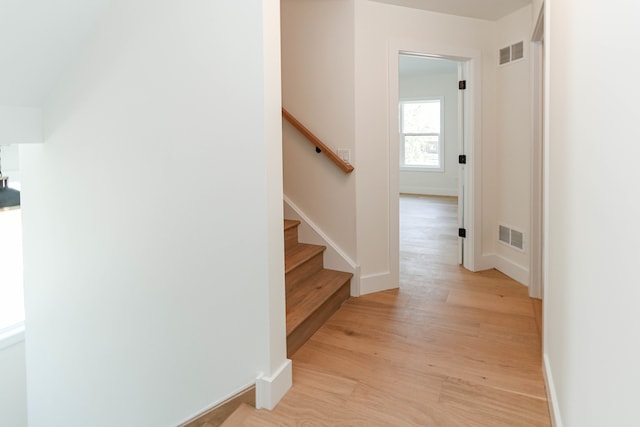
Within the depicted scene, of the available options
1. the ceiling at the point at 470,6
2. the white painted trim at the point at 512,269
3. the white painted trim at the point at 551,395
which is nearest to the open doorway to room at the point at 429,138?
the white painted trim at the point at 512,269

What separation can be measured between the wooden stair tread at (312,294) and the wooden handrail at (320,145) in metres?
0.84

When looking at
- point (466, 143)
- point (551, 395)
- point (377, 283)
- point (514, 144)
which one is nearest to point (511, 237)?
point (514, 144)

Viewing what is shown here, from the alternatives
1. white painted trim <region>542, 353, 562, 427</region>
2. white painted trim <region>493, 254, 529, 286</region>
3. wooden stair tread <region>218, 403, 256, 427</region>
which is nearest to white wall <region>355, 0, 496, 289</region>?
white painted trim <region>493, 254, 529, 286</region>

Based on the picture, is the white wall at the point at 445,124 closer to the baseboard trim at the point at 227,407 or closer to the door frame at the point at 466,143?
the door frame at the point at 466,143

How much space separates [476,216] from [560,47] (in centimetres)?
247

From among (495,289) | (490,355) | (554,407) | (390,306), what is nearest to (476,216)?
(495,289)

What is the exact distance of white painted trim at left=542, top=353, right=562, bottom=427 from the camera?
5.97 ft

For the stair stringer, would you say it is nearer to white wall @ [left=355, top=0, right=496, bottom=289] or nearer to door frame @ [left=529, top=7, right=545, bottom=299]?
white wall @ [left=355, top=0, right=496, bottom=289]

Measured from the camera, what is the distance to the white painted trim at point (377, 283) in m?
3.62

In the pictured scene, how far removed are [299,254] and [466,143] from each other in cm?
200

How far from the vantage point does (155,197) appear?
233 cm

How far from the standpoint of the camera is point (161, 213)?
2322 mm

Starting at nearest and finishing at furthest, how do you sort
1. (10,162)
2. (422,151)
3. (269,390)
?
1. (269,390)
2. (10,162)
3. (422,151)

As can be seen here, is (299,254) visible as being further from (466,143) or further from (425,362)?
(466,143)
